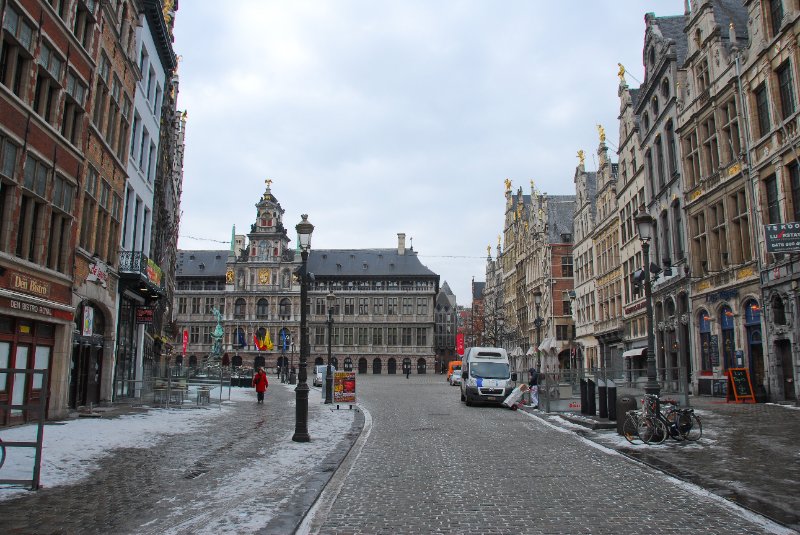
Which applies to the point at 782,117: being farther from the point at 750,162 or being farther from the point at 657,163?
the point at 657,163

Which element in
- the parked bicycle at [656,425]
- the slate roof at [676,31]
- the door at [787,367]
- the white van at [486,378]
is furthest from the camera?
the slate roof at [676,31]

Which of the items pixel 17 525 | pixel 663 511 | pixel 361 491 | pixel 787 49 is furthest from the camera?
pixel 787 49

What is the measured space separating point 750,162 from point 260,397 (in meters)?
22.7

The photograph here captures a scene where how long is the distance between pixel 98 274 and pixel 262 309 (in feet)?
257

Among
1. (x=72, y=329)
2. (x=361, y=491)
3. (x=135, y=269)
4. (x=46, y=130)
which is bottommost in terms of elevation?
(x=361, y=491)

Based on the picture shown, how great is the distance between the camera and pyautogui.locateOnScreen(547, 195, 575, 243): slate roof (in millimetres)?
69188

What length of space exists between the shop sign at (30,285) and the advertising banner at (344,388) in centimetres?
1206

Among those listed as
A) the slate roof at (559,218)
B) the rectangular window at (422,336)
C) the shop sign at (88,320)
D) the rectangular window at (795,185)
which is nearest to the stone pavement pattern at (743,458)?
the rectangular window at (795,185)

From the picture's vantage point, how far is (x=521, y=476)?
10102mm

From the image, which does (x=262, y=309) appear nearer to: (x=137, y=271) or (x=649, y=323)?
(x=137, y=271)

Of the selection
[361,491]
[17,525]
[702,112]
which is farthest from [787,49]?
[17,525]

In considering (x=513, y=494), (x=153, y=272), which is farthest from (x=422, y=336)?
(x=513, y=494)

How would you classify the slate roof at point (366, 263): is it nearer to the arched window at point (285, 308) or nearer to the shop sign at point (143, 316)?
the arched window at point (285, 308)

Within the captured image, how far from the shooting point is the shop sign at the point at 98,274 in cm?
2111
